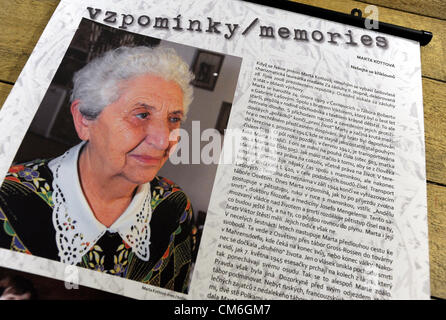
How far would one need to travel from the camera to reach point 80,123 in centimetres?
53

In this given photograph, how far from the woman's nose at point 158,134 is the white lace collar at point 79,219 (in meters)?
0.07

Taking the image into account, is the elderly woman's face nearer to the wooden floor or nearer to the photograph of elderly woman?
the photograph of elderly woman

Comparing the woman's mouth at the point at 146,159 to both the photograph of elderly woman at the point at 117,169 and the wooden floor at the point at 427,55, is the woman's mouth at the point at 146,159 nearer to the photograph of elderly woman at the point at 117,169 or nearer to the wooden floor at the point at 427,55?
the photograph of elderly woman at the point at 117,169

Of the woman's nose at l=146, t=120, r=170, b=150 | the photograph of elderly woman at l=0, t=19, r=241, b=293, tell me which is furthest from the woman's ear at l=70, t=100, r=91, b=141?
→ the woman's nose at l=146, t=120, r=170, b=150

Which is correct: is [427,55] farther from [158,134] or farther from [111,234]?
[111,234]

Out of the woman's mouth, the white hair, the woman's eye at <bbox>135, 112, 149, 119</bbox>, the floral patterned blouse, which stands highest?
the white hair

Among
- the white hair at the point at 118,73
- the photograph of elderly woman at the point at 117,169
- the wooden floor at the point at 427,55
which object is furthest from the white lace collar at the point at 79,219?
the wooden floor at the point at 427,55

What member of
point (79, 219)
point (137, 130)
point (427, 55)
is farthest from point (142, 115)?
point (427, 55)

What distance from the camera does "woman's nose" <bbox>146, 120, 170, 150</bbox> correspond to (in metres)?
0.51

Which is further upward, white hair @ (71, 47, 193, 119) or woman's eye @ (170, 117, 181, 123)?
white hair @ (71, 47, 193, 119)

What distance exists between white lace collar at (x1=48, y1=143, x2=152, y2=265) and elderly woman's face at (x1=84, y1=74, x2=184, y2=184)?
0.04 meters

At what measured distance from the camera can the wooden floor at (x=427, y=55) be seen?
Result: 1.68 feet

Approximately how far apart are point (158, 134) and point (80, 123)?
15cm
